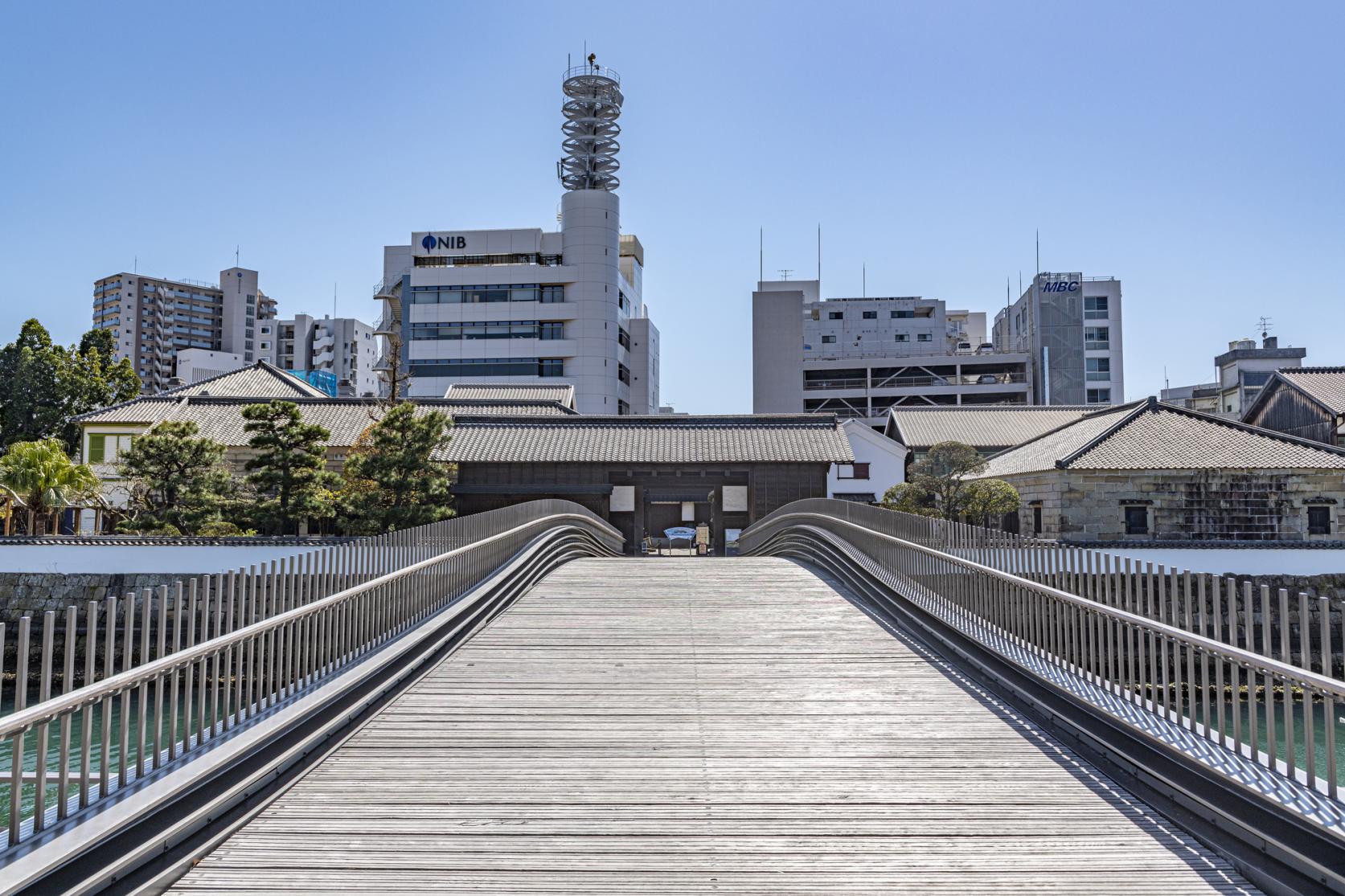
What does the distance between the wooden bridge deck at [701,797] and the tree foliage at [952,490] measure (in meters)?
22.1

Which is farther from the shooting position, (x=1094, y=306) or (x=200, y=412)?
(x=1094, y=306)

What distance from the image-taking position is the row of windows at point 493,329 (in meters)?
69.7

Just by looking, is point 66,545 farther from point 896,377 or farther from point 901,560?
point 896,377

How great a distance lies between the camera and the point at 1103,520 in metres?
28.2

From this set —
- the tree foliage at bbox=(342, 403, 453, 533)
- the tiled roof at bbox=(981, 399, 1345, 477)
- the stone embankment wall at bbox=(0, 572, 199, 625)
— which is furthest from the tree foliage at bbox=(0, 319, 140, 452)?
the tiled roof at bbox=(981, 399, 1345, 477)

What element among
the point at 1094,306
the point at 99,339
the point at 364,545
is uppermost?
the point at 1094,306

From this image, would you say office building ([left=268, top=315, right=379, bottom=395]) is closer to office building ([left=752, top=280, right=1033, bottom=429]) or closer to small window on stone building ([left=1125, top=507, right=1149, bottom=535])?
office building ([left=752, top=280, right=1033, bottom=429])

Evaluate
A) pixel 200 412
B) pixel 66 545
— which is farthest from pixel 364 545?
pixel 200 412

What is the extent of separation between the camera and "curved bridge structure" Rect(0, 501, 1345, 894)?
407 centimetres

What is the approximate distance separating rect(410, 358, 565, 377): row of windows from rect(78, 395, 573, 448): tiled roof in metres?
30.5

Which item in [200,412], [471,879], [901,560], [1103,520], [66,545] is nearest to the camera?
[471,879]

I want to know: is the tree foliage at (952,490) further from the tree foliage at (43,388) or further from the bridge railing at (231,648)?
the tree foliage at (43,388)

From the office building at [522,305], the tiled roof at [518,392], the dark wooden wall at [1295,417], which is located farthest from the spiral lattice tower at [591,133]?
the dark wooden wall at [1295,417]

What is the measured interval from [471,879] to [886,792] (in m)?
2.41
